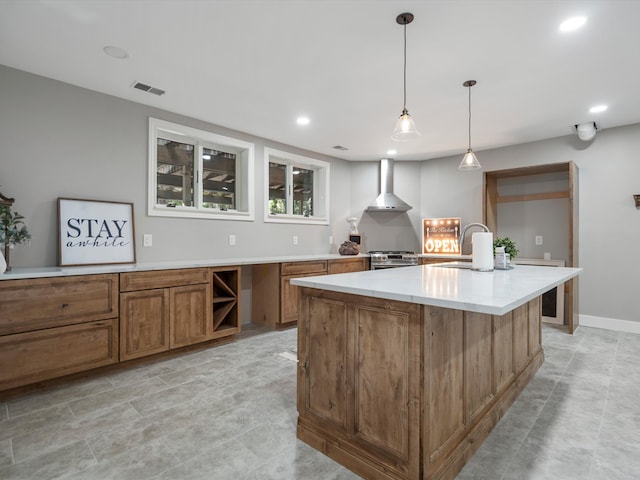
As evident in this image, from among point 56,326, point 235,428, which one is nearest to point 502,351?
point 235,428

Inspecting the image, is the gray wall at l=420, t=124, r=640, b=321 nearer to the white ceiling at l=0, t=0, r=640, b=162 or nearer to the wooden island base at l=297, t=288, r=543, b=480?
the white ceiling at l=0, t=0, r=640, b=162

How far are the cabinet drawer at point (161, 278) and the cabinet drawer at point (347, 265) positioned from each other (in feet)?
6.18

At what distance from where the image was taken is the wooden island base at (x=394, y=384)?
4.85 feet

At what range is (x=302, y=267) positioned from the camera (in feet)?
14.4

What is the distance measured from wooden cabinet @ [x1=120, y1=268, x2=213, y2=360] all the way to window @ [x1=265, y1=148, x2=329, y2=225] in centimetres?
160

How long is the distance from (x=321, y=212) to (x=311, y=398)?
3885 millimetres

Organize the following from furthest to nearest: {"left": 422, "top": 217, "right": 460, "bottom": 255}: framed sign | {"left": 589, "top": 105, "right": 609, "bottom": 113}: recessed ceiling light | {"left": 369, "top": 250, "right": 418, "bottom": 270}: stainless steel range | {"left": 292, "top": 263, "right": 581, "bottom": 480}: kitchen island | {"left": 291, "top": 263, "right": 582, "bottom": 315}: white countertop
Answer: {"left": 422, "top": 217, "right": 460, "bottom": 255}: framed sign → {"left": 369, "top": 250, "right": 418, "bottom": 270}: stainless steel range → {"left": 589, "top": 105, "right": 609, "bottom": 113}: recessed ceiling light → {"left": 292, "top": 263, "right": 581, "bottom": 480}: kitchen island → {"left": 291, "top": 263, "right": 582, "bottom": 315}: white countertop

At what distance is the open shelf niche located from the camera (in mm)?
3625

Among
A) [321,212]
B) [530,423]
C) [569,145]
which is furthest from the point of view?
[321,212]

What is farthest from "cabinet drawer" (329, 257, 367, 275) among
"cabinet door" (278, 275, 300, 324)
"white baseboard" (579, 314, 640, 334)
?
"white baseboard" (579, 314, 640, 334)

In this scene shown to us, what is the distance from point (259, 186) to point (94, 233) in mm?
Result: 2000

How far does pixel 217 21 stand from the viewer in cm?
220

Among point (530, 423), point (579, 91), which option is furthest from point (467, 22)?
point (530, 423)

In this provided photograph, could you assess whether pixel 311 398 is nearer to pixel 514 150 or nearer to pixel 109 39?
pixel 109 39
